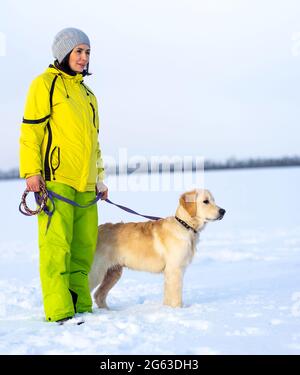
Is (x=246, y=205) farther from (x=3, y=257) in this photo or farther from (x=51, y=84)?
(x=51, y=84)

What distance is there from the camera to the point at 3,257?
8930 mm

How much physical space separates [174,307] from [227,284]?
1.57m

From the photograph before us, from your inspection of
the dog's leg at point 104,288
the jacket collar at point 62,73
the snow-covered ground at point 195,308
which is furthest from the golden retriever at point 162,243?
the jacket collar at point 62,73

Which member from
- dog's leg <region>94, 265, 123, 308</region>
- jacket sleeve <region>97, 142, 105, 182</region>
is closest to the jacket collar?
jacket sleeve <region>97, 142, 105, 182</region>

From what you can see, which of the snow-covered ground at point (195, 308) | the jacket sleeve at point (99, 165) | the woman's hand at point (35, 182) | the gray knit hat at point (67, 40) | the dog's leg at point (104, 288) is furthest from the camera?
the dog's leg at point (104, 288)

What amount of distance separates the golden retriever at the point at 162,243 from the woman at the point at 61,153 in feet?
1.78

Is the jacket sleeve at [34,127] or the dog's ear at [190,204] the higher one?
the jacket sleeve at [34,127]

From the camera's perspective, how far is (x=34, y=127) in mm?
4160

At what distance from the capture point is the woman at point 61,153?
13.7 ft

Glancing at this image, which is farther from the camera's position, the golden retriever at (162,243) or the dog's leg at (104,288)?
the dog's leg at (104,288)

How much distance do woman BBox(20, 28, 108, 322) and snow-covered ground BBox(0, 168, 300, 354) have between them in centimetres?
→ 37

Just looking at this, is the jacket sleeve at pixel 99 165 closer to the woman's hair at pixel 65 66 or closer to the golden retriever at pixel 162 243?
the woman's hair at pixel 65 66

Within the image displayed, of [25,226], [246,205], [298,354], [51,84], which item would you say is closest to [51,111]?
[51,84]

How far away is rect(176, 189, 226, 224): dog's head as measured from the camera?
4953 mm
